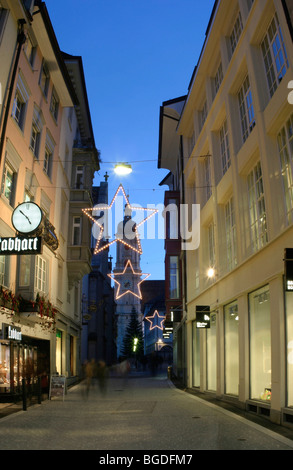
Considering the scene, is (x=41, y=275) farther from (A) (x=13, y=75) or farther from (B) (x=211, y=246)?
(A) (x=13, y=75)

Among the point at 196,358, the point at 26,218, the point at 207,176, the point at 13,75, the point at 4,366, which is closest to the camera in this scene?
the point at 26,218

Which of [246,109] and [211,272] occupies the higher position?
[246,109]

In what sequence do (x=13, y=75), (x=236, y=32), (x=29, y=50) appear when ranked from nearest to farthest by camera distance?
(x=13, y=75)
(x=236, y=32)
(x=29, y=50)

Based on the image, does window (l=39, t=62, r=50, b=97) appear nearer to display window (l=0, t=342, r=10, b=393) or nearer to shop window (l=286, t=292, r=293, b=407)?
display window (l=0, t=342, r=10, b=393)

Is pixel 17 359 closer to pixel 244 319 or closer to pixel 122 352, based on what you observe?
pixel 244 319

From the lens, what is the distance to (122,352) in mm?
114188

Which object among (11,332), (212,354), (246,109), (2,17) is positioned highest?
(2,17)

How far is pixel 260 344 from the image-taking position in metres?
13.1

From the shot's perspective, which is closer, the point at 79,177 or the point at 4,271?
the point at 4,271

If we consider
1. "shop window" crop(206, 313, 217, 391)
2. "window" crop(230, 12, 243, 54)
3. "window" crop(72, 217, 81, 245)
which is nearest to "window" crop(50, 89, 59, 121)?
"window" crop(72, 217, 81, 245)

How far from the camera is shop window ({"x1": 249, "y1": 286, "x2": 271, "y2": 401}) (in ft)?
40.6

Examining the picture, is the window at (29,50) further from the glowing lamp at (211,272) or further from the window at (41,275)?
the glowing lamp at (211,272)

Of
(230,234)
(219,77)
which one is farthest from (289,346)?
(219,77)

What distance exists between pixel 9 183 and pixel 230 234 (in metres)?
8.73
